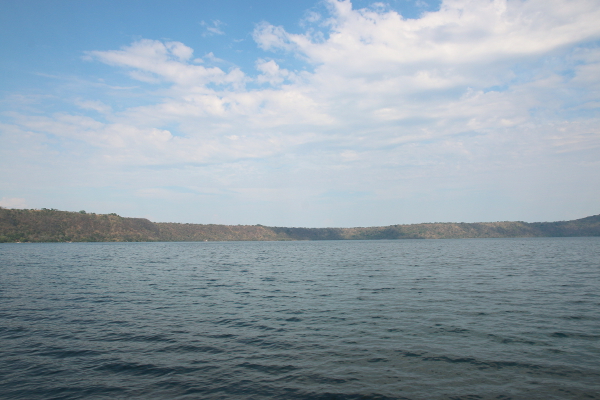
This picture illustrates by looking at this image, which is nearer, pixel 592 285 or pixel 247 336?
pixel 247 336

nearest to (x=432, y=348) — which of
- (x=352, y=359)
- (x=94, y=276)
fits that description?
(x=352, y=359)

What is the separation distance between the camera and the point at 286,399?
11.5m

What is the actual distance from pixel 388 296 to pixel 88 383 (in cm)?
2350

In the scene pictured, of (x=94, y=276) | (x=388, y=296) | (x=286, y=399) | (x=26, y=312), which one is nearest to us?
(x=286, y=399)

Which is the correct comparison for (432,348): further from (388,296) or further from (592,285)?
(592,285)

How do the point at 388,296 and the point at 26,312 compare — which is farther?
the point at 388,296

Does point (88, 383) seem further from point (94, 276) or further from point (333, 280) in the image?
point (94, 276)

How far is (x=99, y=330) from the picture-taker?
20125 millimetres

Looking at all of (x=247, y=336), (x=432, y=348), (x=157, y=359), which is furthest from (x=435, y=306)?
(x=157, y=359)

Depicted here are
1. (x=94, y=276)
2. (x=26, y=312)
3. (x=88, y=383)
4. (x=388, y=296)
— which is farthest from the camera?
(x=94, y=276)

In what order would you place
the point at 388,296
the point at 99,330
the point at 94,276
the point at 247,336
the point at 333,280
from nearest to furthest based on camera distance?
the point at 247,336
the point at 99,330
the point at 388,296
the point at 333,280
the point at 94,276

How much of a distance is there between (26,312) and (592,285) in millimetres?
51268

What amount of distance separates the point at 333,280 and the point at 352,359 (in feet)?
87.5

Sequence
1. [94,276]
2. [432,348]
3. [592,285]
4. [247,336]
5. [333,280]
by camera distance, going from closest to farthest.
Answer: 1. [432,348]
2. [247,336]
3. [592,285]
4. [333,280]
5. [94,276]
